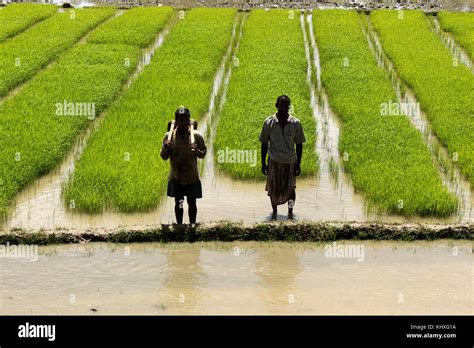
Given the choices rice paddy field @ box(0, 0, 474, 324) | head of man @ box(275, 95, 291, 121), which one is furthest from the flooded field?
head of man @ box(275, 95, 291, 121)

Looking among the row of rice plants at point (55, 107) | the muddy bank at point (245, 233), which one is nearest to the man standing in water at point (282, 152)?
the muddy bank at point (245, 233)

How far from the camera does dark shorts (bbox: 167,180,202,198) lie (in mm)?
6730

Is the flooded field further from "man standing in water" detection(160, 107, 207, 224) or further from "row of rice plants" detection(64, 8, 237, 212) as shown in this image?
"man standing in water" detection(160, 107, 207, 224)

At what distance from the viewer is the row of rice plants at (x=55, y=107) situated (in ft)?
27.7

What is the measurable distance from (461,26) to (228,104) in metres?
8.44

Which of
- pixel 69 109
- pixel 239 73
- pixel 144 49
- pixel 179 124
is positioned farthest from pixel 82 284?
pixel 144 49

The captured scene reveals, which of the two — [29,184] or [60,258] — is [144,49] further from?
[60,258]

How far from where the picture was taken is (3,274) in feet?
19.8

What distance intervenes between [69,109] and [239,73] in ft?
10.9

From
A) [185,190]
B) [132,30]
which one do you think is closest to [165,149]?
[185,190]

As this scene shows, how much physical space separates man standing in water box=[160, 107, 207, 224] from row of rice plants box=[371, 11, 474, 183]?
132 inches

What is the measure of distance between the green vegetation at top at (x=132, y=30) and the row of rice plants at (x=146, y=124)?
1.84 ft

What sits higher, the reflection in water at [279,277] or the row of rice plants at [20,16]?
the row of rice plants at [20,16]

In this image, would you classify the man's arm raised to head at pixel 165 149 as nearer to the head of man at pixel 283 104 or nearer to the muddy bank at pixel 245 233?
the muddy bank at pixel 245 233
